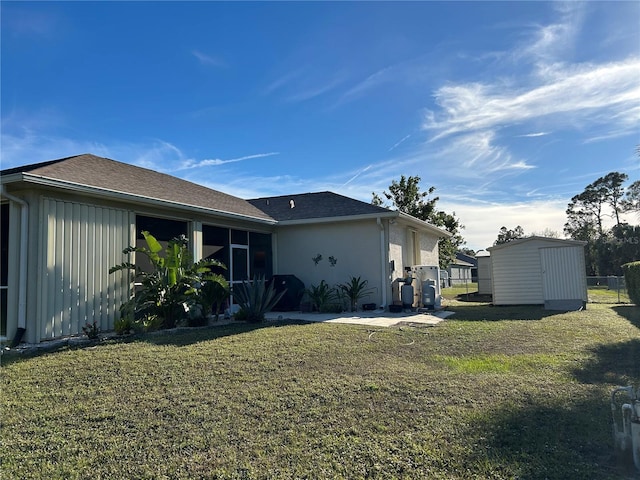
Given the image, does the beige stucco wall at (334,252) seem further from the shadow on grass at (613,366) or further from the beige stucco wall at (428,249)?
the shadow on grass at (613,366)

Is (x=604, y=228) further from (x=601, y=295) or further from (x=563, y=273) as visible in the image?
(x=563, y=273)

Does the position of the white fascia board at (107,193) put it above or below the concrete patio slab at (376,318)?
above

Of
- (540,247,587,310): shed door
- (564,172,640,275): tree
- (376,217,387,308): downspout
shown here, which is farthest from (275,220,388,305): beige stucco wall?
(564,172,640,275): tree

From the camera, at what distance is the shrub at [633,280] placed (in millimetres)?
14047

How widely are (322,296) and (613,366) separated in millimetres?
8448

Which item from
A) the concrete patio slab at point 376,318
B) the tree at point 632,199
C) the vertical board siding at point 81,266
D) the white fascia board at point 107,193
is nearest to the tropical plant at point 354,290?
the concrete patio slab at point 376,318

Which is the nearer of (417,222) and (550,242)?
(550,242)

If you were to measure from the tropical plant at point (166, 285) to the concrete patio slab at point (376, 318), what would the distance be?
2.53 meters

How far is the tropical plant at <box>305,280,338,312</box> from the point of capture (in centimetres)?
1294

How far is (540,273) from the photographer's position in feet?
47.3

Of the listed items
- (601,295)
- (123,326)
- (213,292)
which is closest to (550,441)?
(123,326)

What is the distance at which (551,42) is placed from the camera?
876cm

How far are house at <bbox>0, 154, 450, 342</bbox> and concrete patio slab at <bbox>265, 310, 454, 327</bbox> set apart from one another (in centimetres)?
131

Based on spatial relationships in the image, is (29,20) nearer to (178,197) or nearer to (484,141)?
(178,197)
